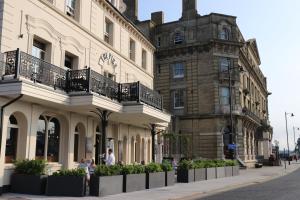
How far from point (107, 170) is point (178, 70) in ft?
108

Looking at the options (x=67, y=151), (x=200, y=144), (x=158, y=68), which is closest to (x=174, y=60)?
(x=158, y=68)

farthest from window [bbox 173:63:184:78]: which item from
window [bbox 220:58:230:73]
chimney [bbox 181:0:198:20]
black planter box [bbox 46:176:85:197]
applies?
black planter box [bbox 46:176:85:197]

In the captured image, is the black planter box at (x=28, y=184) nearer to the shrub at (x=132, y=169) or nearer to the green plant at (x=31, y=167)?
the green plant at (x=31, y=167)

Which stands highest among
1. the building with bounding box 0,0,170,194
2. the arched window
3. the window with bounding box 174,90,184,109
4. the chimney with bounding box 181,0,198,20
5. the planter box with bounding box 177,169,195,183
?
the chimney with bounding box 181,0,198,20

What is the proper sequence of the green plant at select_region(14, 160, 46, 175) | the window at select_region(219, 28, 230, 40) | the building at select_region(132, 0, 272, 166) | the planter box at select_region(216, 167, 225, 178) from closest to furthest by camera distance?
1. the green plant at select_region(14, 160, 46, 175)
2. the planter box at select_region(216, 167, 225, 178)
3. the building at select_region(132, 0, 272, 166)
4. the window at select_region(219, 28, 230, 40)

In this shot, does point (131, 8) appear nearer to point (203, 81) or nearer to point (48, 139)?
point (203, 81)

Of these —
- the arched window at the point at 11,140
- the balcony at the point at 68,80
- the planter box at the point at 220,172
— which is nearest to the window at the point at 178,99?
the planter box at the point at 220,172

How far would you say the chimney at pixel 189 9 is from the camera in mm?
47653

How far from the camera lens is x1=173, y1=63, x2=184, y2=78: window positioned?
47.2 metres

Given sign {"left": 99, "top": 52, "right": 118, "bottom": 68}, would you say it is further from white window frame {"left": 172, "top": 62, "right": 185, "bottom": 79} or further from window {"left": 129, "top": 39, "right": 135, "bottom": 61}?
white window frame {"left": 172, "top": 62, "right": 185, "bottom": 79}

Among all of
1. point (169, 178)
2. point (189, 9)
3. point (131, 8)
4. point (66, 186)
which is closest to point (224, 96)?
point (189, 9)

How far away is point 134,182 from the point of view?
56.0ft

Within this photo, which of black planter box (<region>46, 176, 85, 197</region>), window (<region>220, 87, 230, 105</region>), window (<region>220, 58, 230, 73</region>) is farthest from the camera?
window (<region>220, 58, 230, 73</region>)

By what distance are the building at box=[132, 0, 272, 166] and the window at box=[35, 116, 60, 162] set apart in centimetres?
2486
